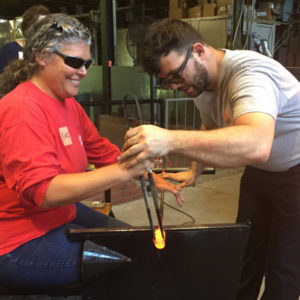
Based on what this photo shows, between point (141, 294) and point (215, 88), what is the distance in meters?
1.00

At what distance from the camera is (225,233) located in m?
1.25

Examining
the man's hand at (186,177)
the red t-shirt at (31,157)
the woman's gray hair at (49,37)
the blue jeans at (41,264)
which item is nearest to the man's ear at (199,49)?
the woman's gray hair at (49,37)

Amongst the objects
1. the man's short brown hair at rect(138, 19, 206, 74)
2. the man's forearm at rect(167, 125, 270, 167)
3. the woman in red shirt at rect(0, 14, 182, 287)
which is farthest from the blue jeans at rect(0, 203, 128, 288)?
the man's short brown hair at rect(138, 19, 206, 74)

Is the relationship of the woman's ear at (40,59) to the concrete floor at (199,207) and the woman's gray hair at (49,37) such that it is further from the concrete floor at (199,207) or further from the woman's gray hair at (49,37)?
the concrete floor at (199,207)

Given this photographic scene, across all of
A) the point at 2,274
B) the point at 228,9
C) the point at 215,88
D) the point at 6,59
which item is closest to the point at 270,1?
the point at 228,9

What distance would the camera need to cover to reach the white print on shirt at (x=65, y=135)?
1436 millimetres

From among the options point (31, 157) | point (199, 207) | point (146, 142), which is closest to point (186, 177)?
point (146, 142)

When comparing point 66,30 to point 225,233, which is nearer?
point 225,233

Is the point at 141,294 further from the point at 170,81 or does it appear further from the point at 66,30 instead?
the point at 66,30

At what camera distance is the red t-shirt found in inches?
47.3

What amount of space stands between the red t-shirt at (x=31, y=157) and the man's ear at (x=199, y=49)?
2.10 ft

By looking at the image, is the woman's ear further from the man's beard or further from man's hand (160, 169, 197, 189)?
man's hand (160, 169, 197, 189)

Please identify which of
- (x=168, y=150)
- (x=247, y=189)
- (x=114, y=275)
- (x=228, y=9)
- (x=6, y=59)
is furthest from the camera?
(x=228, y=9)

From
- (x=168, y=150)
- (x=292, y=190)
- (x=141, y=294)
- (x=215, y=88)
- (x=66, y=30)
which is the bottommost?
(x=141, y=294)
